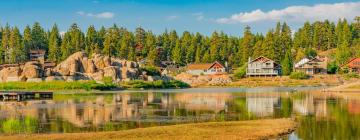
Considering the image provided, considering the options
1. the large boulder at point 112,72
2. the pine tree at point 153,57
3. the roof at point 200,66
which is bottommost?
the large boulder at point 112,72

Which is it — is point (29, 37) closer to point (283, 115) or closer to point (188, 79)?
point (188, 79)

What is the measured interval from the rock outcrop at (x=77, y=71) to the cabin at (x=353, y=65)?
71564mm

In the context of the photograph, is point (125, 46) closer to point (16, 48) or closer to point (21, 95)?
point (16, 48)

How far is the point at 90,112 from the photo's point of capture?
202ft

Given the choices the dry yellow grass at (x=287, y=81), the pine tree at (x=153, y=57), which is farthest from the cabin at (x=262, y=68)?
the pine tree at (x=153, y=57)

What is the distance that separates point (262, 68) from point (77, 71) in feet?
207

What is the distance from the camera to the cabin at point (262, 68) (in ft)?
557

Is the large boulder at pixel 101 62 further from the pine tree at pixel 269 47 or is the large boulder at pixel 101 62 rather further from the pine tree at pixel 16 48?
the pine tree at pixel 269 47

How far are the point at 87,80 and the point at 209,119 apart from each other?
301 feet

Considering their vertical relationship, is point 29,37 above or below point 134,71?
above

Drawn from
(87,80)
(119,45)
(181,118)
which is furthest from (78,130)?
(119,45)

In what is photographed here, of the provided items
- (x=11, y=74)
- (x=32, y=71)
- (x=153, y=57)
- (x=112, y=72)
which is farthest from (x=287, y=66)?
(x=11, y=74)

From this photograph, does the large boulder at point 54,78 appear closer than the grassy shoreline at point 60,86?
No

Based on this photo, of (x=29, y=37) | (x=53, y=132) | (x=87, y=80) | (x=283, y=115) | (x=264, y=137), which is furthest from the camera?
(x=29, y=37)
